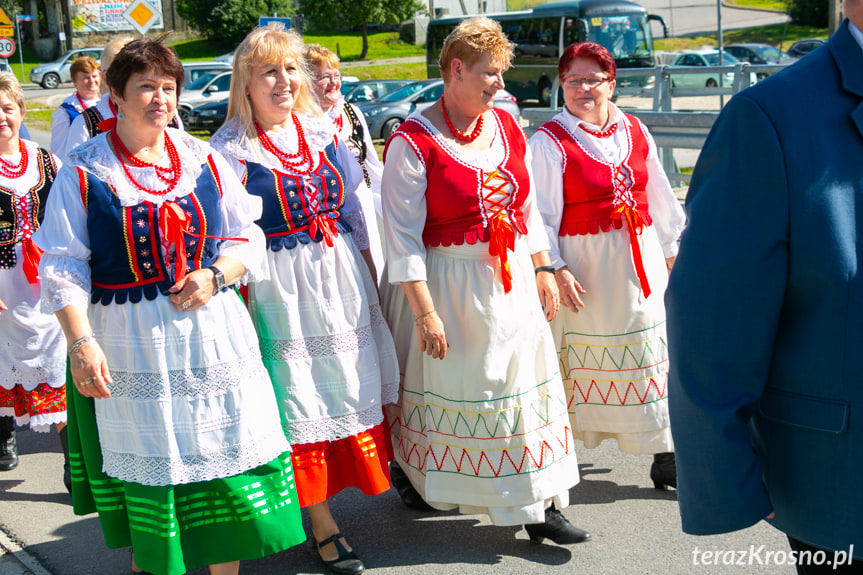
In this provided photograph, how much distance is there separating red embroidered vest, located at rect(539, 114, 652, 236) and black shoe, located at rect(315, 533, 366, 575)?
64.3 inches

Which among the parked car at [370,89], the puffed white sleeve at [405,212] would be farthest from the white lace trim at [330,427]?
the parked car at [370,89]

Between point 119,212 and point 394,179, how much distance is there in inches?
39.4

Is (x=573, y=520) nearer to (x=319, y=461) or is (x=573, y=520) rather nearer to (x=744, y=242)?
(x=319, y=461)

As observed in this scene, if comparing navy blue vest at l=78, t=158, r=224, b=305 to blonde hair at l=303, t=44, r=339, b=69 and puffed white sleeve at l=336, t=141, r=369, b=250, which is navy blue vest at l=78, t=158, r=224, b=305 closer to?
puffed white sleeve at l=336, t=141, r=369, b=250

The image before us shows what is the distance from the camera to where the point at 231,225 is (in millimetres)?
3195

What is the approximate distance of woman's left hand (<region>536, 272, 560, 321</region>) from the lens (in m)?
3.69

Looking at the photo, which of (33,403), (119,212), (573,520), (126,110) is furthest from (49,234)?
(573,520)

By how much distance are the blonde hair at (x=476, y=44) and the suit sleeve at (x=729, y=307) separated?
5.83ft

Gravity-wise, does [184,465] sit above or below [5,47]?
below

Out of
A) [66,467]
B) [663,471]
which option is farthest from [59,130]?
[663,471]

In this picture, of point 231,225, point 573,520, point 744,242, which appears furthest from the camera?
point 573,520

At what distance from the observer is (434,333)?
3354 mm

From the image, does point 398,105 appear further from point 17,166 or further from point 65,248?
point 65,248

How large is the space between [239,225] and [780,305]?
2.04m
